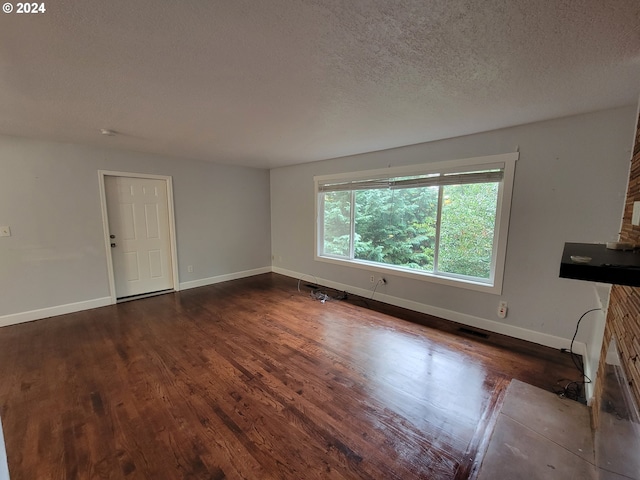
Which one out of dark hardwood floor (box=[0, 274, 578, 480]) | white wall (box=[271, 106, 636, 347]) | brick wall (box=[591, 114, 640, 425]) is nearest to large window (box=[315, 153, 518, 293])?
white wall (box=[271, 106, 636, 347])

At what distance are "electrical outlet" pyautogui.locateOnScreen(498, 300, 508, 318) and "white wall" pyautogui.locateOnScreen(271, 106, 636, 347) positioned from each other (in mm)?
40

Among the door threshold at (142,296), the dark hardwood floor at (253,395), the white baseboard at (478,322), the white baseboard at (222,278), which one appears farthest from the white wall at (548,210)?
the door threshold at (142,296)

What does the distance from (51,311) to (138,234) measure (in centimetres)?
136

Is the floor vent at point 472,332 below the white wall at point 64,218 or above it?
below

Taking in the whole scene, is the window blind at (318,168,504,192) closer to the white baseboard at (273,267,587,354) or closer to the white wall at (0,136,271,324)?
the white baseboard at (273,267,587,354)

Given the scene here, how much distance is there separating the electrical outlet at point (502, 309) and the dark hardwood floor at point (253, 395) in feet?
1.12

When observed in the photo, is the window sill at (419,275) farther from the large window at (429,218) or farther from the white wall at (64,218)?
the white wall at (64,218)

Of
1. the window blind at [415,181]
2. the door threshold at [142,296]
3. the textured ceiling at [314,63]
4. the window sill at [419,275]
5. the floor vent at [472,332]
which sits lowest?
the door threshold at [142,296]

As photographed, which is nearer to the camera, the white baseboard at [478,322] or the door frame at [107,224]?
the white baseboard at [478,322]

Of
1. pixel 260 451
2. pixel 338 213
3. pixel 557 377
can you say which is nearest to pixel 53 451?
pixel 260 451

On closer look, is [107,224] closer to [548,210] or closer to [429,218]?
[429,218]

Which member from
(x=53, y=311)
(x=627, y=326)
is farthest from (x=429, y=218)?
(x=53, y=311)

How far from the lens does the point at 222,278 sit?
197 inches

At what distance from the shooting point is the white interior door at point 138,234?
3799mm
